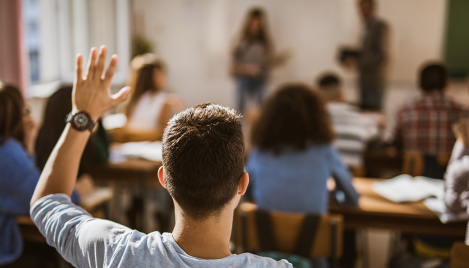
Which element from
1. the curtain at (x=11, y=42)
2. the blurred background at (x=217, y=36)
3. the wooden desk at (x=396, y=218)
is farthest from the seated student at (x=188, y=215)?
the blurred background at (x=217, y=36)

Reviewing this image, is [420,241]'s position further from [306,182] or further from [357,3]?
[357,3]

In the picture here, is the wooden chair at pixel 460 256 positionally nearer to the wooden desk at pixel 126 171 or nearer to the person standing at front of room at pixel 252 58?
the wooden desk at pixel 126 171

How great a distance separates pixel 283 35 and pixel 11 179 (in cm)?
568

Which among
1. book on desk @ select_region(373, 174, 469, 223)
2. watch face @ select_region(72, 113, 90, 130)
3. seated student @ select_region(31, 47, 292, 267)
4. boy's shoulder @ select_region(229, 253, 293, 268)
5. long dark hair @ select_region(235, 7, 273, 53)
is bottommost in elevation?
book on desk @ select_region(373, 174, 469, 223)

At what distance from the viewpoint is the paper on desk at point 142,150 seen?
2.98 meters

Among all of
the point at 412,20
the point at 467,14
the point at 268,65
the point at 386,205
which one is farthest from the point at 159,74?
the point at 467,14

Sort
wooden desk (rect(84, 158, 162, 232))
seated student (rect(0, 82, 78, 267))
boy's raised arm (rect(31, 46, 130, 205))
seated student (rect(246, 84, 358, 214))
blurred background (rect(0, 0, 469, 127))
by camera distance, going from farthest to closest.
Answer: blurred background (rect(0, 0, 469, 127)) → wooden desk (rect(84, 158, 162, 232)) → seated student (rect(246, 84, 358, 214)) → seated student (rect(0, 82, 78, 267)) → boy's raised arm (rect(31, 46, 130, 205))

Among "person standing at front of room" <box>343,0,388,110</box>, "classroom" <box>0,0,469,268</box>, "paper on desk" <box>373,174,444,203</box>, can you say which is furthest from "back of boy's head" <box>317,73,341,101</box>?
"person standing at front of room" <box>343,0,388,110</box>

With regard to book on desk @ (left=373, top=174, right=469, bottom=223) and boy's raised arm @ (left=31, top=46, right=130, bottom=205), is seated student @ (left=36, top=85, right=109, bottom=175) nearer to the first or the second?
boy's raised arm @ (left=31, top=46, right=130, bottom=205)

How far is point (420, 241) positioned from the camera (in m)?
2.19

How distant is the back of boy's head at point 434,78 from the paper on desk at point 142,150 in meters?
2.03

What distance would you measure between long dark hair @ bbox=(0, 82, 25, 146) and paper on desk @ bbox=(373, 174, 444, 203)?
1818 mm

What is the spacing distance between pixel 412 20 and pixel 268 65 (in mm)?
2255

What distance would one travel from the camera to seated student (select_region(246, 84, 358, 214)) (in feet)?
6.29
